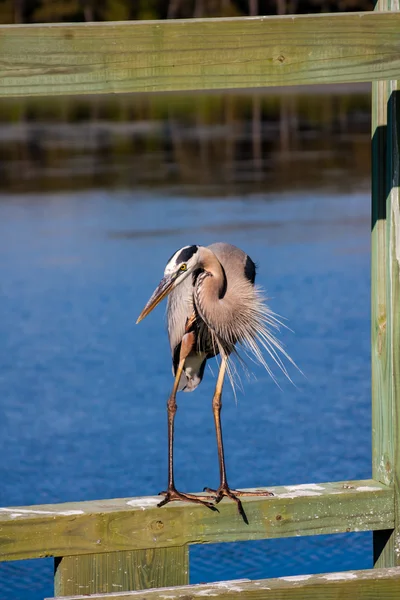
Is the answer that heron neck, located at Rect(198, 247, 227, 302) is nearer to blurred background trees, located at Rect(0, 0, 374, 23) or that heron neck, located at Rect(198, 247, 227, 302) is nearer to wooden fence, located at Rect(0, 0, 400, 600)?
wooden fence, located at Rect(0, 0, 400, 600)

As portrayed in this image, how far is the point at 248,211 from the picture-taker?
11812 millimetres

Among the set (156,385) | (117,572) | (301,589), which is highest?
(301,589)

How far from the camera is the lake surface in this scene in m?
5.27

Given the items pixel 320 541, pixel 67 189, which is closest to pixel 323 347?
pixel 320 541

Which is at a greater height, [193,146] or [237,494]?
[237,494]

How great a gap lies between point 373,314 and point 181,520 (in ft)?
2.46

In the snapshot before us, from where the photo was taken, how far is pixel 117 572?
105 inches

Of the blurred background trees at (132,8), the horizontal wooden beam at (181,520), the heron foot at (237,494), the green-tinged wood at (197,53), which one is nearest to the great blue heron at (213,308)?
the heron foot at (237,494)

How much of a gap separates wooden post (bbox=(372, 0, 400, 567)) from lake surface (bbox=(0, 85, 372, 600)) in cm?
162

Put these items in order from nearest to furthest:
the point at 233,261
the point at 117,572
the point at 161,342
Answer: the point at 117,572 < the point at 233,261 < the point at 161,342

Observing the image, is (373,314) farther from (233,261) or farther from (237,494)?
(233,261)

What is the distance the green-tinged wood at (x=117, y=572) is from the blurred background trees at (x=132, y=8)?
4936 centimetres

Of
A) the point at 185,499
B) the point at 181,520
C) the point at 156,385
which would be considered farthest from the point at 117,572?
the point at 156,385

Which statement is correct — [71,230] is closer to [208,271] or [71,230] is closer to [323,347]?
[323,347]
